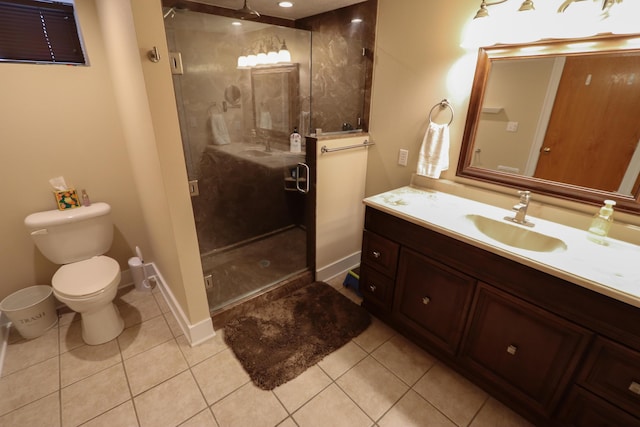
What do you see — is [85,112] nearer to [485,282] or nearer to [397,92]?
[397,92]

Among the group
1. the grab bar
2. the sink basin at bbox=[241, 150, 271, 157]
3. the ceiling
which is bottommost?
the sink basin at bbox=[241, 150, 271, 157]

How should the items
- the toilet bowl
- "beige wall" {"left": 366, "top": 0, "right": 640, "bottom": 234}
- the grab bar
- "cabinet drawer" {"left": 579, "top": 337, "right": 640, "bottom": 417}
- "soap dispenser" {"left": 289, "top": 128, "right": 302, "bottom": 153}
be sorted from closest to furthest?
1. "cabinet drawer" {"left": 579, "top": 337, "right": 640, "bottom": 417}
2. "beige wall" {"left": 366, "top": 0, "right": 640, "bottom": 234}
3. the toilet bowl
4. the grab bar
5. "soap dispenser" {"left": 289, "top": 128, "right": 302, "bottom": 153}

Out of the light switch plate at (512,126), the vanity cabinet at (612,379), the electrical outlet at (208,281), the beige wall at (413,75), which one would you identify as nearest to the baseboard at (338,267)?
the beige wall at (413,75)

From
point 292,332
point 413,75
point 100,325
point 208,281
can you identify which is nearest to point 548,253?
point 413,75

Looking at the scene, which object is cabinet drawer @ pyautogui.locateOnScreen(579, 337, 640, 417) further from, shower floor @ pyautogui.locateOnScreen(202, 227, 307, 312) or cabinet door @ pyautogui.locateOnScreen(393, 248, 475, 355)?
shower floor @ pyautogui.locateOnScreen(202, 227, 307, 312)

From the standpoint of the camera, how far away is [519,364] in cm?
133

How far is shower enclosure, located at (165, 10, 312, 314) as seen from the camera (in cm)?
195

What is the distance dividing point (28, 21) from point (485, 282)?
2932mm

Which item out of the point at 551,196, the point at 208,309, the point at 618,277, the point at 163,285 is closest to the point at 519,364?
the point at 618,277

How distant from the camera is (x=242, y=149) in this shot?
95.3 inches

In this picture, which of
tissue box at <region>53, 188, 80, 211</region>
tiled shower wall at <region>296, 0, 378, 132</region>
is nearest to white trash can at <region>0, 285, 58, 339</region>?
tissue box at <region>53, 188, 80, 211</region>

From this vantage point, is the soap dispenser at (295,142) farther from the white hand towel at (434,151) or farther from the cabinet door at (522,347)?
the cabinet door at (522,347)

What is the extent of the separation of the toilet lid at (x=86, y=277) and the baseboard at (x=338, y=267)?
144 centimetres

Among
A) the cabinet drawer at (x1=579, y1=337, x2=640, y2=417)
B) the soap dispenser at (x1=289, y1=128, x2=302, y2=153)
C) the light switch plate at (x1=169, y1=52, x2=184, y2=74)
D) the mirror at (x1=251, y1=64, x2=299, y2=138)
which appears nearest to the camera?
the cabinet drawer at (x1=579, y1=337, x2=640, y2=417)
